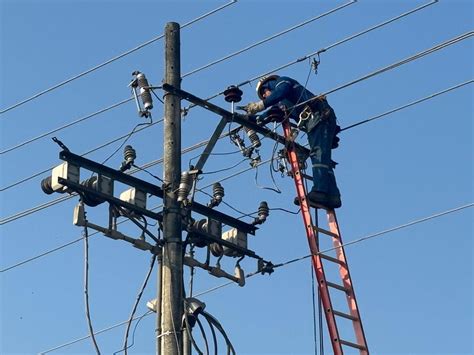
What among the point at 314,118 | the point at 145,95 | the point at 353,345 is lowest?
the point at 353,345

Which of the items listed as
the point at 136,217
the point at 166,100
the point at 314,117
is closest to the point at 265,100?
the point at 314,117

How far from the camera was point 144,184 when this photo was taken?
15.0m

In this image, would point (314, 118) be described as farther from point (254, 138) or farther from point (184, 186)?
point (184, 186)

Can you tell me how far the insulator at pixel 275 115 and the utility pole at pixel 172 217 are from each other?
5.02 ft

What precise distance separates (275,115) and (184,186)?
2382mm

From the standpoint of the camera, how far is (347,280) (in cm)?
1592

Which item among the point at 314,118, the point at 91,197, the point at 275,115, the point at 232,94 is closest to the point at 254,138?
the point at 275,115

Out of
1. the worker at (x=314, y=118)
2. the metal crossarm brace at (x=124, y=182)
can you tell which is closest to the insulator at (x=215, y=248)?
the metal crossarm brace at (x=124, y=182)

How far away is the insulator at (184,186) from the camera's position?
587 inches

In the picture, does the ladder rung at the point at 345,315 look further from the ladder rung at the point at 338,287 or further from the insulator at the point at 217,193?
the insulator at the point at 217,193

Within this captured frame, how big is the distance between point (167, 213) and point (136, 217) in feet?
1.24

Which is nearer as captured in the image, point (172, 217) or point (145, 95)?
point (172, 217)

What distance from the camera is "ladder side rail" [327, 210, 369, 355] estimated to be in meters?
15.4

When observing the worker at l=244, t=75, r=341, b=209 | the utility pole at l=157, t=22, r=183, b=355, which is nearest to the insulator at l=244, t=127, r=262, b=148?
the worker at l=244, t=75, r=341, b=209
